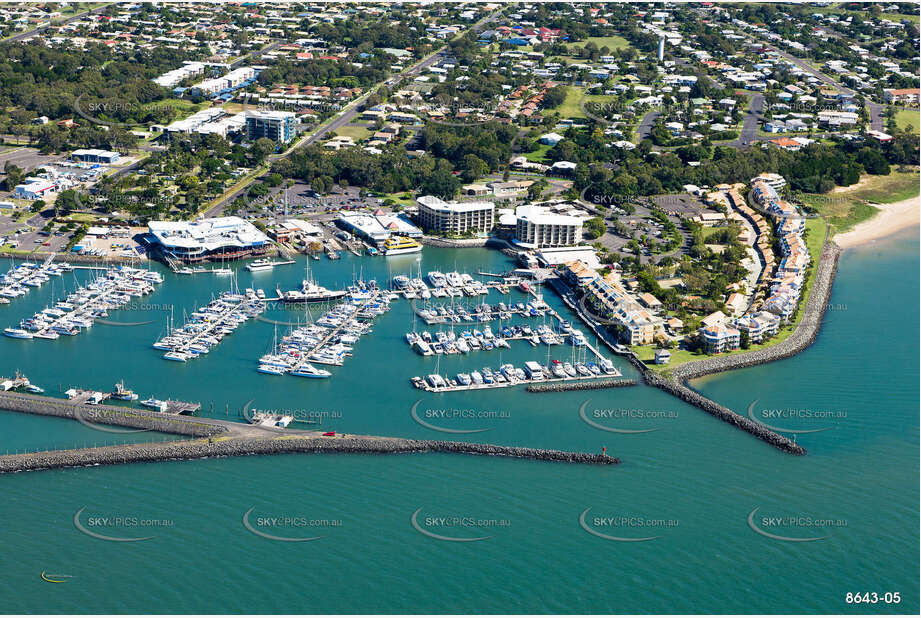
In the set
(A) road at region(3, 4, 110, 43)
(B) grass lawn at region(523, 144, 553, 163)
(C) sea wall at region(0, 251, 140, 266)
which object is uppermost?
(A) road at region(3, 4, 110, 43)

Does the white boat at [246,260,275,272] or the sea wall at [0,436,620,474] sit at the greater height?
the sea wall at [0,436,620,474]

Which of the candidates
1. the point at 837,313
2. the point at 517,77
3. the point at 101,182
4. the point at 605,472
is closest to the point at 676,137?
the point at 517,77

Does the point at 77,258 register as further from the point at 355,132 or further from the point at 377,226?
the point at 355,132

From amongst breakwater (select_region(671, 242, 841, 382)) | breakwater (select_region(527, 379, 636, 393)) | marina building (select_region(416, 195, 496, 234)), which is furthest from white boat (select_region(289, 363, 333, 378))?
marina building (select_region(416, 195, 496, 234))

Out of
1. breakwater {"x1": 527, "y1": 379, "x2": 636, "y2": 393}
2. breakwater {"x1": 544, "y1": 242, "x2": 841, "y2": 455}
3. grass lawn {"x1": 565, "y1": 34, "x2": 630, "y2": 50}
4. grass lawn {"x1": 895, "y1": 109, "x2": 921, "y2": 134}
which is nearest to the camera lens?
breakwater {"x1": 544, "y1": 242, "x2": 841, "y2": 455}

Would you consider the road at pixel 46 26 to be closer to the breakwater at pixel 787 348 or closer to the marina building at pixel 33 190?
the marina building at pixel 33 190

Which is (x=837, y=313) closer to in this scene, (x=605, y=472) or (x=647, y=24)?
(x=605, y=472)

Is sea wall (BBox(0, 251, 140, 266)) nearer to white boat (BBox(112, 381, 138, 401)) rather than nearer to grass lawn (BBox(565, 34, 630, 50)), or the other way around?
white boat (BBox(112, 381, 138, 401))
